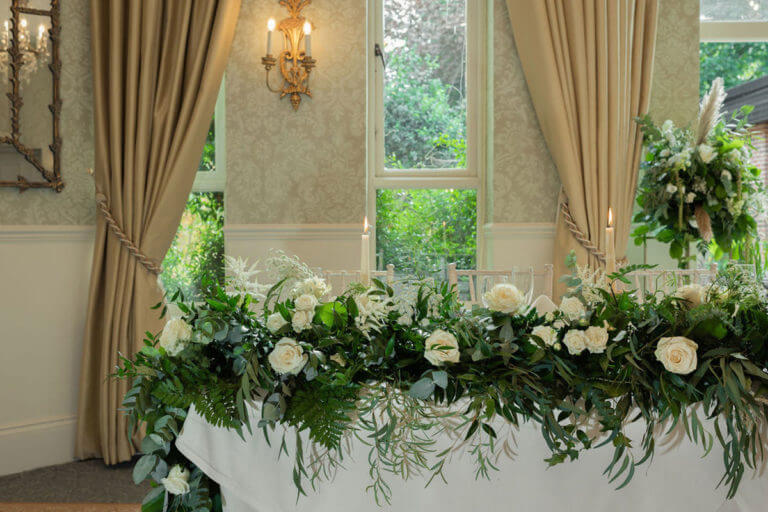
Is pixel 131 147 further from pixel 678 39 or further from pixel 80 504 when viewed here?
pixel 678 39

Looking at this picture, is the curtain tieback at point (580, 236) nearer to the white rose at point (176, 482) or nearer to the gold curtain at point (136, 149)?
the gold curtain at point (136, 149)

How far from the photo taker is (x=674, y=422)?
1156mm

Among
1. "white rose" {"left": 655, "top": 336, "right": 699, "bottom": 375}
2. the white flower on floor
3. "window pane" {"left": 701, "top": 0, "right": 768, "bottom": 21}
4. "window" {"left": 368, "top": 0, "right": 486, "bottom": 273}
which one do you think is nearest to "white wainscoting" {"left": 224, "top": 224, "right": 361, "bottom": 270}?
"window" {"left": 368, "top": 0, "right": 486, "bottom": 273}

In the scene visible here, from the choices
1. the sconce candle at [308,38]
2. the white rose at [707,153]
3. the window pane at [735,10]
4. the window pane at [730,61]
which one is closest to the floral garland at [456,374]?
the white rose at [707,153]

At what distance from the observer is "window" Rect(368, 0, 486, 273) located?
360cm

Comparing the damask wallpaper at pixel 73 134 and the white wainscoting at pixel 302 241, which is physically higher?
the damask wallpaper at pixel 73 134

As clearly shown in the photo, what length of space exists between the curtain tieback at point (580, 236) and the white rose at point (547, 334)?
7.14 ft

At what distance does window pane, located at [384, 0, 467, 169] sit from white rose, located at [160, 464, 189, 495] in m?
2.60

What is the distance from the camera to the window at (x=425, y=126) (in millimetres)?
3598

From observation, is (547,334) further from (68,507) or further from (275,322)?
(68,507)

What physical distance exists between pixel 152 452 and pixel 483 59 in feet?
9.80

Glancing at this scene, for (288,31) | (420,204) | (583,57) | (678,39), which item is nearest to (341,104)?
(288,31)

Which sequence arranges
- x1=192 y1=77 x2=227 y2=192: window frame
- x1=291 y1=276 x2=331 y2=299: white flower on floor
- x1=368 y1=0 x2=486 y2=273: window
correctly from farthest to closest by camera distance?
x1=368 y1=0 x2=486 y2=273: window < x1=192 y1=77 x2=227 y2=192: window frame < x1=291 y1=276 x2=331 y2=299: white flower on floor

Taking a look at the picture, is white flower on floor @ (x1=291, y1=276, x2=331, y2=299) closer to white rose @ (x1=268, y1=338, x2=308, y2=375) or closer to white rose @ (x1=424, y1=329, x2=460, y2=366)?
white rose @ (x1=268, y1=338, x2=308, y2=375)
